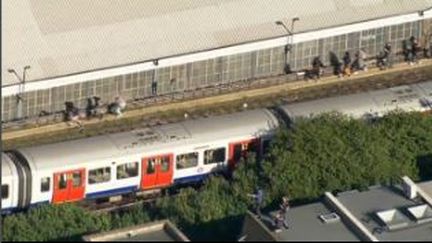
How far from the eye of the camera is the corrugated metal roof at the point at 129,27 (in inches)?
3012

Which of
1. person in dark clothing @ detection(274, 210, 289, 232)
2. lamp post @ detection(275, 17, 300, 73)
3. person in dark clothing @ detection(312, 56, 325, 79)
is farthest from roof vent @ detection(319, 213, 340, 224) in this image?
person in dark clothing @ detection(312, 56, 325, 79)

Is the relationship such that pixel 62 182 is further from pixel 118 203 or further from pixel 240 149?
pixel 240 149

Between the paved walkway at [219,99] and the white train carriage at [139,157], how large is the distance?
5.25m

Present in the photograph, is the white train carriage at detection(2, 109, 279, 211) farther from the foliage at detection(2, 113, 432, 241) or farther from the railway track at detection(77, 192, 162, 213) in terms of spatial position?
the foliage at detection(2, 113, 432, 241)

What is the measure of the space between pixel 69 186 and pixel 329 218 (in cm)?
1258

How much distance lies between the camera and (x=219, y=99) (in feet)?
260

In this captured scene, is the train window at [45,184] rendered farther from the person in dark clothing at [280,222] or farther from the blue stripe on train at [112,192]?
the person in dark clothing at [280,222]

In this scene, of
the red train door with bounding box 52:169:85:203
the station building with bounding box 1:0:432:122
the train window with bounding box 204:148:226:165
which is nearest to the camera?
the red train door with bounding box 52:169:85:203

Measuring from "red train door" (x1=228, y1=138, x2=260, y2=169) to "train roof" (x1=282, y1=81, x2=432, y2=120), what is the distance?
244 centimetres

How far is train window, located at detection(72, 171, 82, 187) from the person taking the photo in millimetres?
68625

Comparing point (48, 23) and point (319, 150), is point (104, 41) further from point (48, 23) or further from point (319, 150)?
point (319, 150)

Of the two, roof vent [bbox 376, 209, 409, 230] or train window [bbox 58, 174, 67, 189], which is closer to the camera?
roof vent [bbox 376, 209, 409, 230]

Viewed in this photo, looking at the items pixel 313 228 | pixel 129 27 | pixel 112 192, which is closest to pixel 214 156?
pixel 112 192

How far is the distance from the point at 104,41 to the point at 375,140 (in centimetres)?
1521
